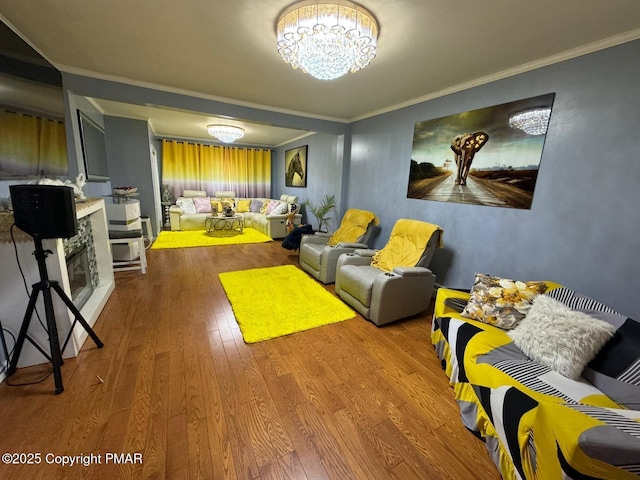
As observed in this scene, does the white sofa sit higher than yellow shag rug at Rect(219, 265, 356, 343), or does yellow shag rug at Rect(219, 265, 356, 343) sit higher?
the white sofa

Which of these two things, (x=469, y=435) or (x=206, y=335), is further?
(x=206, y=335)

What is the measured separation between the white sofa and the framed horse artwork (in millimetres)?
447

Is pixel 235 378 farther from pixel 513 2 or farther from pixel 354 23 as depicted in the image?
pixel 513 2

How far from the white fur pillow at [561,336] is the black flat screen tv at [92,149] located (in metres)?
4.58

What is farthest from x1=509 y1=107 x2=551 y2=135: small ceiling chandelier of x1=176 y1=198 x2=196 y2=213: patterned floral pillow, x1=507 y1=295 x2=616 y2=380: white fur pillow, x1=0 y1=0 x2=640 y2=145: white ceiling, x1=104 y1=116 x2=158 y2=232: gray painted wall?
x1=176 y1=198 x2=196 y2=213: patterned floral pillow

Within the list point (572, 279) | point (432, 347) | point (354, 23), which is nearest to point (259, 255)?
point (432, 347)

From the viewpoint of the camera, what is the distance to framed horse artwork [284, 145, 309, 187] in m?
5.99

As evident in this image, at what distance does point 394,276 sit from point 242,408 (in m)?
1.55

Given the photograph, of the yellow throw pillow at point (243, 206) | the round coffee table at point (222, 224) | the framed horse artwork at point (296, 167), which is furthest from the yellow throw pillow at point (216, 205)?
the framed horse artwork at point (296, 167)

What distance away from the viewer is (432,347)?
205 centimetres

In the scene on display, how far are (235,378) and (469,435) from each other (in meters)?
1.40

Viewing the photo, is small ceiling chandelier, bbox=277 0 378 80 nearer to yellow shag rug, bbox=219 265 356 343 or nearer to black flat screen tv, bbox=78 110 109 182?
yellow shag rug, bbox=219 265 356 343

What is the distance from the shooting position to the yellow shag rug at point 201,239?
484 centimetres

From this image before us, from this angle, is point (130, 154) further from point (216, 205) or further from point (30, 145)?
point (30, 145)
